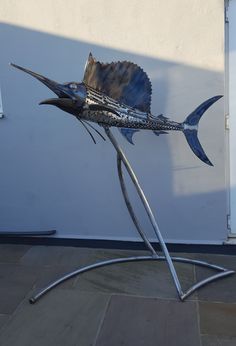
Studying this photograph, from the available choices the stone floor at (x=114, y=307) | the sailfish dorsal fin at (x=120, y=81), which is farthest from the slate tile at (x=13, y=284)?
the sailfish dorsal fin at (x=120, y=81)

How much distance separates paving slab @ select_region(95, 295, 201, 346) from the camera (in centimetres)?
276

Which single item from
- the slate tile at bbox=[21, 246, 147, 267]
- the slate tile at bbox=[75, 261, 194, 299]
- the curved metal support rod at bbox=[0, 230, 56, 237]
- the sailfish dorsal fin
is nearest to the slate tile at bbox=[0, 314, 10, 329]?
the slate tile at bbox=[75, 261, 194, 299]

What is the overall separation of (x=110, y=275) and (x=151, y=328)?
0.92 m

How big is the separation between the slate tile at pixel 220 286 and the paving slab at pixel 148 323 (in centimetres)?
22

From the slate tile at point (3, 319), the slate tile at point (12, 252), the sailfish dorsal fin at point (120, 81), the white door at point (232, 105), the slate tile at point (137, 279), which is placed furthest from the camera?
the slate tile at point (12, 252)

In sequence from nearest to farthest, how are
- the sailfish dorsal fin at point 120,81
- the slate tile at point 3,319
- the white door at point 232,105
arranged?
the slate tile at point 3,319
the sailfish dorsal fin at point 120,81
the white door at point 232,105

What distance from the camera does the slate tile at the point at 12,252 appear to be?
13.9 feet

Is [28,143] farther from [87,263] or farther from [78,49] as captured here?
[87,263]

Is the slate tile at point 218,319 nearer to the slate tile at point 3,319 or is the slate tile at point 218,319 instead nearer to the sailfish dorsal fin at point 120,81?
the slate tile at point 3,319

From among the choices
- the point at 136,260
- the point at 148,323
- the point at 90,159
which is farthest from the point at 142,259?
the point at 90,159

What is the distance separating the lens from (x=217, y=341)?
272 centimetres

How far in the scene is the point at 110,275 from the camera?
3750 millimetres

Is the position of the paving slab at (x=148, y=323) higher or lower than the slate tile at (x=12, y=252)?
lower

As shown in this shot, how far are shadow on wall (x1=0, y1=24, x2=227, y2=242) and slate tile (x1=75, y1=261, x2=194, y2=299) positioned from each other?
468 millimetres
